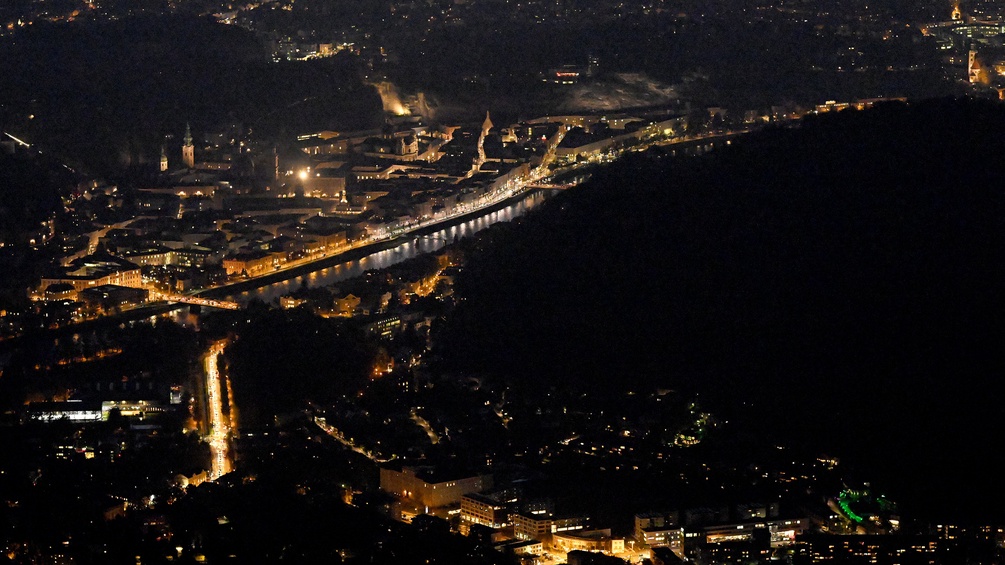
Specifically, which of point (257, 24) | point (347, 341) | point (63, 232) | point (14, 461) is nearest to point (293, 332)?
point (347, 341)

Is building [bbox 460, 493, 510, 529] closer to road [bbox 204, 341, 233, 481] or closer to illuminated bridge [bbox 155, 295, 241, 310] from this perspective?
road [bbox 204, 341, 233, 481]

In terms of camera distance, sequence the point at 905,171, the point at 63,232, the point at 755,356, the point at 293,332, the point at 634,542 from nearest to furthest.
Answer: the point at 634,542 → the point at 755,356 → the point at 293,332 → the point at 905,171 → the point at 63,232

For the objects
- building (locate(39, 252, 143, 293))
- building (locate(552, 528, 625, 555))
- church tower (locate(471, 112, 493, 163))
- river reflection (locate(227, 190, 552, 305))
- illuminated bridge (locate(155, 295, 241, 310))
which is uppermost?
church tower (locate(471, 112, 493, 163))

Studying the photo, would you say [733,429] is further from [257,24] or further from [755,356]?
[257,24]

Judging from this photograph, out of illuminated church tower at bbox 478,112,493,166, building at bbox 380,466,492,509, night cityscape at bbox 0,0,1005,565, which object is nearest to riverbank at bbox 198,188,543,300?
night cityscape at bbox 0,0,1005,565

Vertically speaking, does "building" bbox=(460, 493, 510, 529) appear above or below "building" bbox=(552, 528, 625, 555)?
above

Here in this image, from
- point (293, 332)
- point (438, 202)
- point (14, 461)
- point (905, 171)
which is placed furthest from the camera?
point (438, 202)
